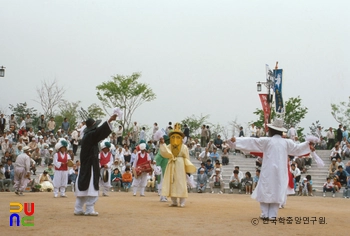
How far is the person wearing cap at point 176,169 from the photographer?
535 inches

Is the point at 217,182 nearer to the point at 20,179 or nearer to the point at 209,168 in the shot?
the point at 209,168

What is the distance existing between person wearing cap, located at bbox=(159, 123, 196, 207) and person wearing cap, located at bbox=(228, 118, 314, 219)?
10.5 feet

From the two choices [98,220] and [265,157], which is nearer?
[98,220]

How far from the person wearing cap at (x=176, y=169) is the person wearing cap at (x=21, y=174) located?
22.8 ft

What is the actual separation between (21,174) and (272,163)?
36.8 feet

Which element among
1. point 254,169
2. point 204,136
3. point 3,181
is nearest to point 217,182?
point 254,169

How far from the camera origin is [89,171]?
1081cm

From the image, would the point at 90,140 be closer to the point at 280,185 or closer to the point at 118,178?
the point at 280,185

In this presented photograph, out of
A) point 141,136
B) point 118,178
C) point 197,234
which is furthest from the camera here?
point 141,136

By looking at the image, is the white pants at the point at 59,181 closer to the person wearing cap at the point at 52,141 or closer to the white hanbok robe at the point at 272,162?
the white hanbok robe at the point at 272,162

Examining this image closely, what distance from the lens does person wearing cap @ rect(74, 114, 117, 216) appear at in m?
10.6

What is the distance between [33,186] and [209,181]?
744 cm

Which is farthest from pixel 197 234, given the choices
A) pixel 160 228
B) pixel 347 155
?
pixel 347 155

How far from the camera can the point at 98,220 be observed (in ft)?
31.9
